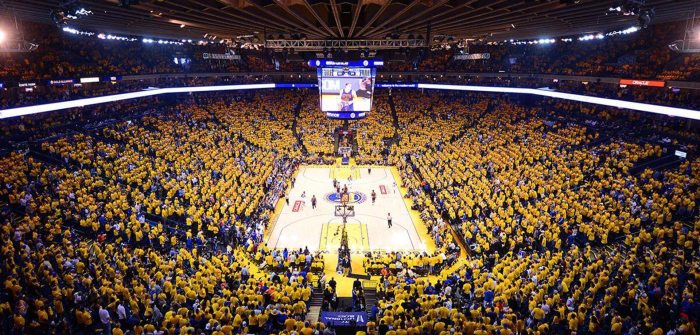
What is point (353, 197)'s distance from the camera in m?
27.1

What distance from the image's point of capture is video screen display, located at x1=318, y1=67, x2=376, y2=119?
2475cm

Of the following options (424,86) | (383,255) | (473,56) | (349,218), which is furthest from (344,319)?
(473,56)

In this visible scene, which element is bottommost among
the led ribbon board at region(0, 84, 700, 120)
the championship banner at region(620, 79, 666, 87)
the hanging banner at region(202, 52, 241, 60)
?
the led ribbon board at region(0, 84, 700, 120)

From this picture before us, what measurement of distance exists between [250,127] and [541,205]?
26829 mm

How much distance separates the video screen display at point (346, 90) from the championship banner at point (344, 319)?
14947mm

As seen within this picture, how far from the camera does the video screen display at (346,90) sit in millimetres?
24750

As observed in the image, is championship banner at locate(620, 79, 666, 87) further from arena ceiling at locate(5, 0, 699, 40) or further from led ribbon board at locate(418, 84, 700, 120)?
arena ceiling at locate(5, 0, 699, 40)

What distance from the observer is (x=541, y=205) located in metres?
21.1

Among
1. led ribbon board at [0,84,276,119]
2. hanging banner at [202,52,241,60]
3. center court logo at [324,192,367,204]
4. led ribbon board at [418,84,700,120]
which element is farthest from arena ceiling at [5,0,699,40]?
hanging banner at [202,52,241,60]

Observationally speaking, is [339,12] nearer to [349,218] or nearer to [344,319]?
[344,319]

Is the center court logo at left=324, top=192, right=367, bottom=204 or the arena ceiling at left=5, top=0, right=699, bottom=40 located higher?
the arena ceiling at left=5, top=0, right=699, bottom=40

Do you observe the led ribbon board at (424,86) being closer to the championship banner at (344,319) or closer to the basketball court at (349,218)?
the basketball court at (349,218)

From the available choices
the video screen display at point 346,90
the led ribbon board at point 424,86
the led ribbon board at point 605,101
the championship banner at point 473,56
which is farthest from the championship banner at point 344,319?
the championship banner at point 473,56

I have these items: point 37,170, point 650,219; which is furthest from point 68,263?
point 650,219
